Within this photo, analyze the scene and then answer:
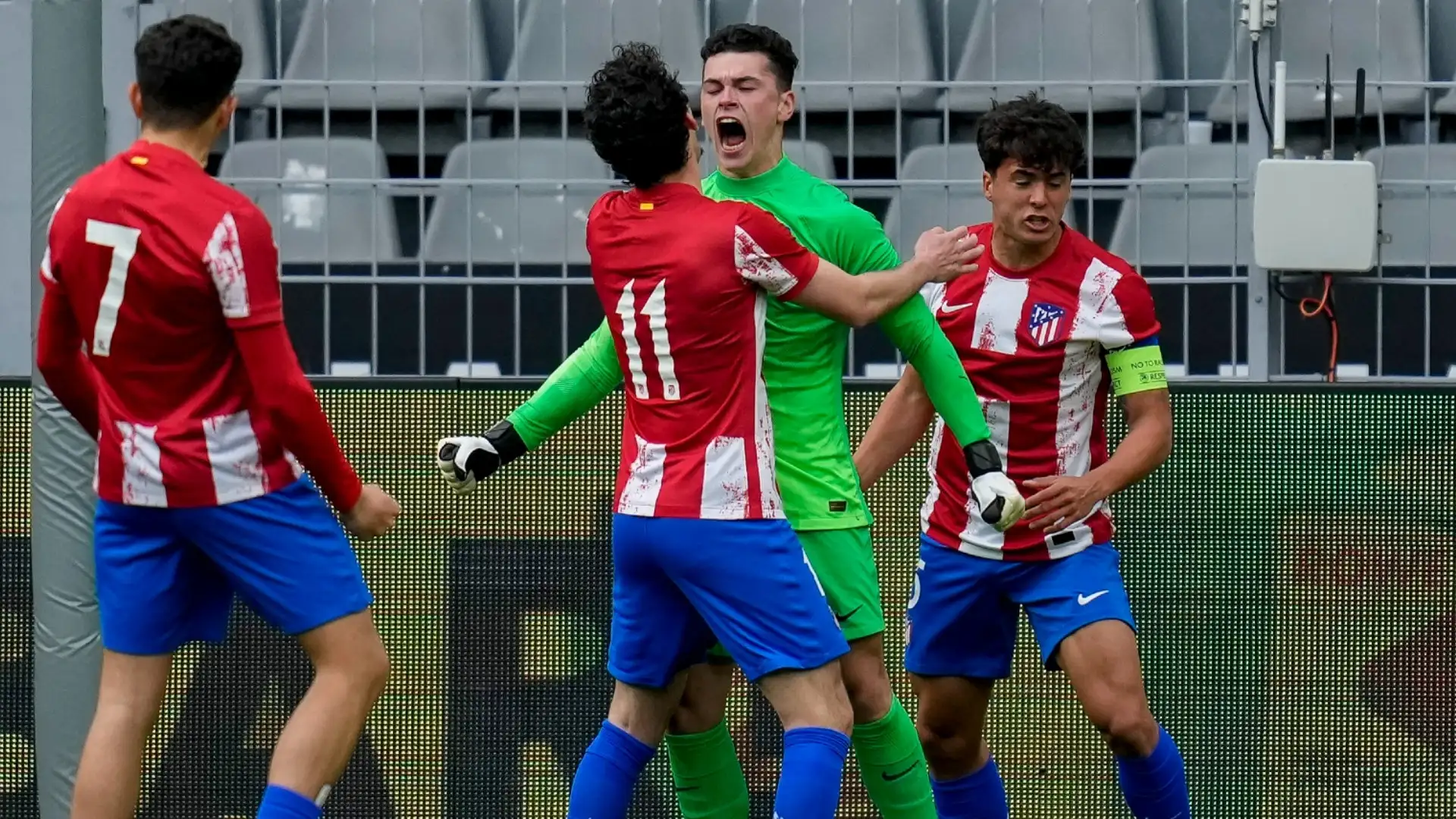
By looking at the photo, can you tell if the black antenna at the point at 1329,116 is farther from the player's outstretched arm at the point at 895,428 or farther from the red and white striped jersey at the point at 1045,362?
the player's outstretched arm at the point at 895,428

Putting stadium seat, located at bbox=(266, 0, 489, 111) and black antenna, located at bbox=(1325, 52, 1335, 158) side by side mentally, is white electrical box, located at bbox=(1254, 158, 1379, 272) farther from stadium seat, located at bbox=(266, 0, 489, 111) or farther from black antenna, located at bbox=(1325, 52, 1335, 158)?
stadium seat, located at bbox=(266, 0, 489, 111)

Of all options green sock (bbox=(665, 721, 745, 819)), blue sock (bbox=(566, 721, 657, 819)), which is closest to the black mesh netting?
green sock (bbox=(665, 721, 745, 819))

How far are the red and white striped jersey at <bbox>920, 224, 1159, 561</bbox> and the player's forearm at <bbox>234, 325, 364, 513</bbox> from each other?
1564 mm

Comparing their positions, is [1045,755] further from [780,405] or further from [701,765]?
[780,405]

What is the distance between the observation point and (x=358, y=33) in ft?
20.5

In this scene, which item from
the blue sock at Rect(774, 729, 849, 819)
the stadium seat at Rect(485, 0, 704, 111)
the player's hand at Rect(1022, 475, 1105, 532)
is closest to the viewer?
the blue sock at Rect(774, 729, 849, 819)

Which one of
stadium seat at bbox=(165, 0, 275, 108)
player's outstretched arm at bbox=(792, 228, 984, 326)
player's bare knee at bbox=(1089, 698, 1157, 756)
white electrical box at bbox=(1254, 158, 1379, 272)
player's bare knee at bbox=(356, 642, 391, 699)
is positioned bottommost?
player's bare knee at bbox=(1089, 698, 1157, 756)

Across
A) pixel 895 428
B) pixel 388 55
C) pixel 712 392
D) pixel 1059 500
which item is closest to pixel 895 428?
pixel 895 428

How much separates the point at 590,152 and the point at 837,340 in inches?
78.4

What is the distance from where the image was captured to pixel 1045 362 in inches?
186

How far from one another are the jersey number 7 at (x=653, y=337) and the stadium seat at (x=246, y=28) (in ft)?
7.06

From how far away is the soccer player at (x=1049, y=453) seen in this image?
4660 mm

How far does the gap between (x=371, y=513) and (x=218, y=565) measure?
1.05ft

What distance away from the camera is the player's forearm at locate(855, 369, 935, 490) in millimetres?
4965
